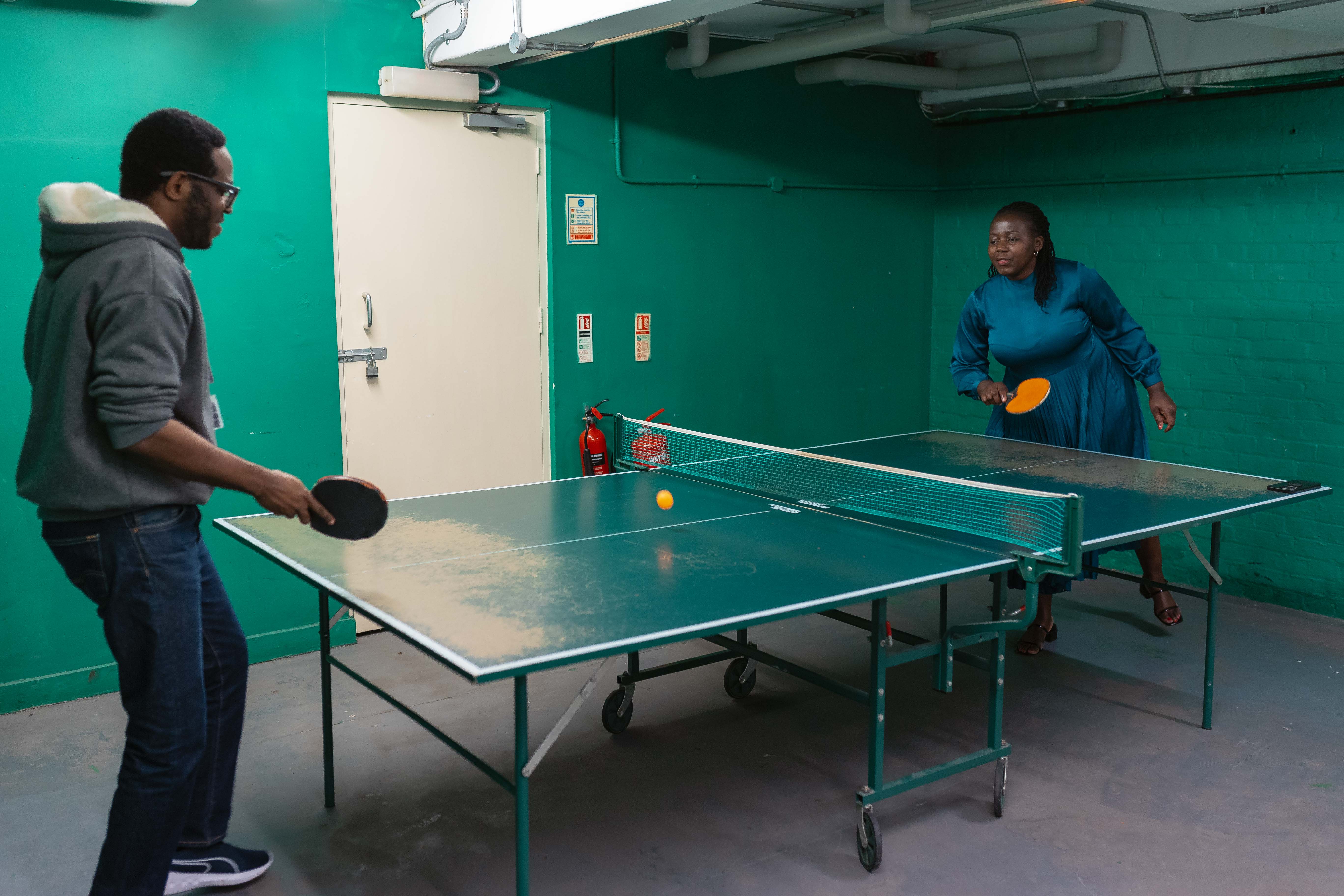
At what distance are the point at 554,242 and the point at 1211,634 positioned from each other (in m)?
3.38

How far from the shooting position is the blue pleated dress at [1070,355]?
463 cm

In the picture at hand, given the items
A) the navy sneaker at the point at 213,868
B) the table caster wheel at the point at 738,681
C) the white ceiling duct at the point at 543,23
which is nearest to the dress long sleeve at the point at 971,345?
the table caster wheel at the point at 738,681

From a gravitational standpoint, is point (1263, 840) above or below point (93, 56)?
below

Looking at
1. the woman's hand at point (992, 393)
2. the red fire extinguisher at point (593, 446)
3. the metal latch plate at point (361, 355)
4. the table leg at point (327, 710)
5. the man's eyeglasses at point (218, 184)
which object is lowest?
the table leg at point (327, 710)

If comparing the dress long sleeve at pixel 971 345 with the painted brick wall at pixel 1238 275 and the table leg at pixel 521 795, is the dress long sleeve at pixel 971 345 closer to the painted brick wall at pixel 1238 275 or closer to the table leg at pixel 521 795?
the painted brick wall at pixel 1238 275

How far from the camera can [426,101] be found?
197 inches

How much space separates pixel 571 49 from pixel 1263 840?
374 centimetres

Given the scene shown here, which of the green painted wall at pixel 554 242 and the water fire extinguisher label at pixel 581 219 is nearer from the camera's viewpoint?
the green painted wall at pixel 554 242

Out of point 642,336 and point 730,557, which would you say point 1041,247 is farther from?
point 730,557

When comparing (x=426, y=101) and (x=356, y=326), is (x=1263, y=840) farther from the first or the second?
(x=426, y=101)

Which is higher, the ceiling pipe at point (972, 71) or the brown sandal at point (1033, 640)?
the ceiling pipe at point (972, 71)

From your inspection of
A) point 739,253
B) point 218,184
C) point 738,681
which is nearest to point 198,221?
point 218,184

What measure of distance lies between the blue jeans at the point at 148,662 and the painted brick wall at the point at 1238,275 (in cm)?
506

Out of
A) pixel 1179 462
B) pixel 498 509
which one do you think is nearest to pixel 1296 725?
pixel 1179 462
